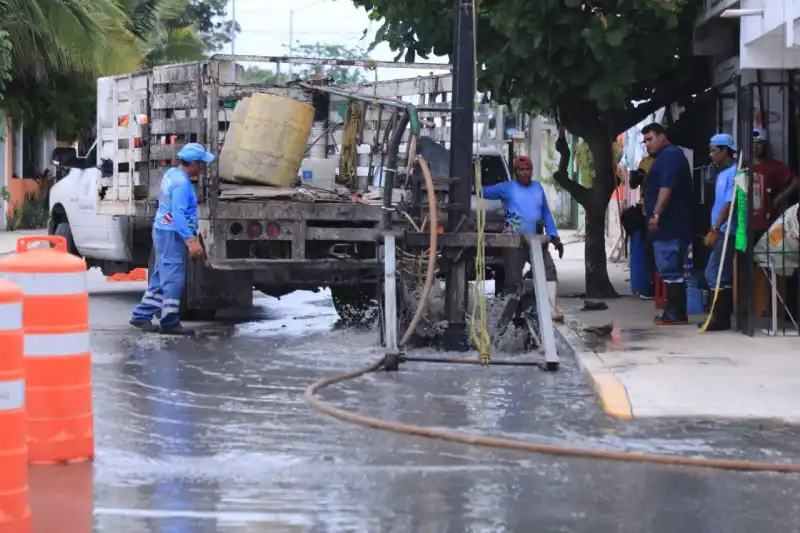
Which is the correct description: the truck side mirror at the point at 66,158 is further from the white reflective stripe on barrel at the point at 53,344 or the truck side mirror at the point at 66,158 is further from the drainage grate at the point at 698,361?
the white reflective stripe on barrel at the point at 53,344

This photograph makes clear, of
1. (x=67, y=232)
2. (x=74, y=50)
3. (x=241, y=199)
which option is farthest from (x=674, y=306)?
(x=74, y=50)

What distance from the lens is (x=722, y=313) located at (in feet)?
40.6

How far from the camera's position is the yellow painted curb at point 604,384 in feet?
28.0

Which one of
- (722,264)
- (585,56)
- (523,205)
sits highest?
(585,56)

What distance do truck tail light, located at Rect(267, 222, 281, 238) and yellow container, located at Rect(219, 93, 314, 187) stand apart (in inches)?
35.4

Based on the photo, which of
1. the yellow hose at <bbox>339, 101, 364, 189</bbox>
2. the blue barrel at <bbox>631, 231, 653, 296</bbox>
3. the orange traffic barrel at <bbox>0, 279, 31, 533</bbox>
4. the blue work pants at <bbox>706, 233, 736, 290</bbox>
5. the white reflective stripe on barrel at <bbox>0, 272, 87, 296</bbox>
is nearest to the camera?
the orange traffic barrel at <bbox>0, 279, 31, 533</bbox>

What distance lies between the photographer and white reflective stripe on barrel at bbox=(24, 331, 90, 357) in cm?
677

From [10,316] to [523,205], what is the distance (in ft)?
26.8

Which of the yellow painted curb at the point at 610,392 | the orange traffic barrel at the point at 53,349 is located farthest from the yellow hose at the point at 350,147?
the orange traffic barrel at the point at 53,349

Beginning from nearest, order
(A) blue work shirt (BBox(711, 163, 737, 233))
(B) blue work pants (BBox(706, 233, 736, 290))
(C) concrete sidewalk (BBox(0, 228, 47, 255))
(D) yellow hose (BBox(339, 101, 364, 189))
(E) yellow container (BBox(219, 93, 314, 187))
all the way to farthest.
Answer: (A) blue work shirt (BBox(711, 163, 737, 233)), (B) blue work pants (BBox(706, 233, 736, 290)), (E) yellow container (BBox(219, 93, 314, 187)), (D) yellow hose (BBox(339, 101, 364, 189)), (C) concrete sidewalk (BBox(0, 228, 47, 255))

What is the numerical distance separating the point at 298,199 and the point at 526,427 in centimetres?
594

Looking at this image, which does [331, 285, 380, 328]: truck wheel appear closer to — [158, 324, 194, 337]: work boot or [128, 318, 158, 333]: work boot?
[158, 324, 194, 337]: work boot

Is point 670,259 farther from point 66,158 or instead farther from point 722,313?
point 66,158

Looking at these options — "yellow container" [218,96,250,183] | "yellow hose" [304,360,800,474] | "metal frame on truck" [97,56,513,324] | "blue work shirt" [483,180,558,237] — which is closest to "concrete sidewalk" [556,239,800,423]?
"blue work shirt" [483,180,558,237]
